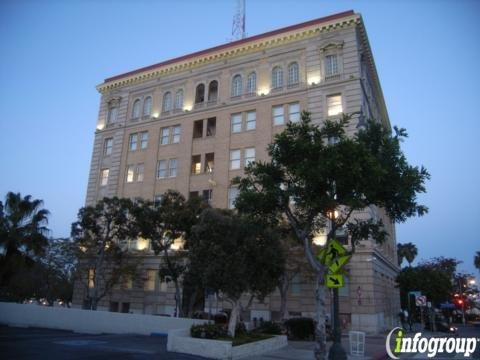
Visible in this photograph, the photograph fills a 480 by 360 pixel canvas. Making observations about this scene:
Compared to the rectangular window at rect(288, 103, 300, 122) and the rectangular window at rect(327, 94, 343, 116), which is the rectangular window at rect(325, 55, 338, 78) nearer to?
the rectangular window at rect(327, 94, 343, 116)

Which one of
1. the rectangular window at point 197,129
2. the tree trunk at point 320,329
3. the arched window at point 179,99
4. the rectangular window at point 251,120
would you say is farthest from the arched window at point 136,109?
the tree trunk at point 320,329

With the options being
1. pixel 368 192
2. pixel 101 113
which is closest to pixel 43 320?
pixel 368 192

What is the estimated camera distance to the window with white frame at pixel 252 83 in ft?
130

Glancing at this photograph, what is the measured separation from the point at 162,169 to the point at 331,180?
2863 centimetres

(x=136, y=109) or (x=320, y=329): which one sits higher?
(x=136, y=109)

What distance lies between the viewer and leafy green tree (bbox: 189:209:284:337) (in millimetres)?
18281

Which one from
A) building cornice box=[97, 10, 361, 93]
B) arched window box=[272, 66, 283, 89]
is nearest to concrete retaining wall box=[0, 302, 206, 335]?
arched window box=[272, 66, 283, 89]

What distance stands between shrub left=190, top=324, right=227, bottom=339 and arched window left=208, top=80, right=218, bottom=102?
28.4 m

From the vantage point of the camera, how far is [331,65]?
3631 centimetres

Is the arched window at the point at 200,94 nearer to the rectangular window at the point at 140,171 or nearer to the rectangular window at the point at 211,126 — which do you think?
the rectangular window at the point at 211,126

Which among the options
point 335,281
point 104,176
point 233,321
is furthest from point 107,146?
point 335,281

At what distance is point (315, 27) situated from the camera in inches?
1462

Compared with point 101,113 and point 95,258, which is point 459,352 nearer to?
point 95,258

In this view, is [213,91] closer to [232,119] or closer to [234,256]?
[232,119]
